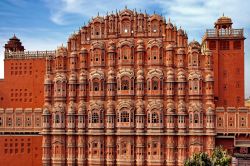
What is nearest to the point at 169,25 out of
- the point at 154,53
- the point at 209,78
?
the point at 154,53

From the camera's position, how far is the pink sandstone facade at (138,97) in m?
47.1

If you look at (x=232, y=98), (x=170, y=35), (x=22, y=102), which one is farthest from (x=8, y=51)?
(x=232, y=98)

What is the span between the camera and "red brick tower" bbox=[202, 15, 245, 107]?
5006cm

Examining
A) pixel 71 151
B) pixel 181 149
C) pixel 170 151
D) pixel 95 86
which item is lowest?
pixel 71 151

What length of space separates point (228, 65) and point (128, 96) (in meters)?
14.2

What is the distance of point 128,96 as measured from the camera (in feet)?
157

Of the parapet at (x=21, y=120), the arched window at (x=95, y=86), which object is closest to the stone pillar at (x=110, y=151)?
the arched window at (x=95, y=86)

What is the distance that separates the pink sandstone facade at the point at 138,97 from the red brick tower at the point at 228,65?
0.13 meters

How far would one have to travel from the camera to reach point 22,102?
5456cm

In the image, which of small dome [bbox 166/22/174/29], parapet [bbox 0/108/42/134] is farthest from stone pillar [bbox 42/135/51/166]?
small dome [bbox 166/22/174/29]

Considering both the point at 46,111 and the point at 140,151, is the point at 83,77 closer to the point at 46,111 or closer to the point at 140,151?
the point at 46,111

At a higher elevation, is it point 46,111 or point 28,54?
point 28,54

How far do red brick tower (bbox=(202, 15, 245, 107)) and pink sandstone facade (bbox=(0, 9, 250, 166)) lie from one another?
130mm

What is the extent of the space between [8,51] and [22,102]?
8562 mm
